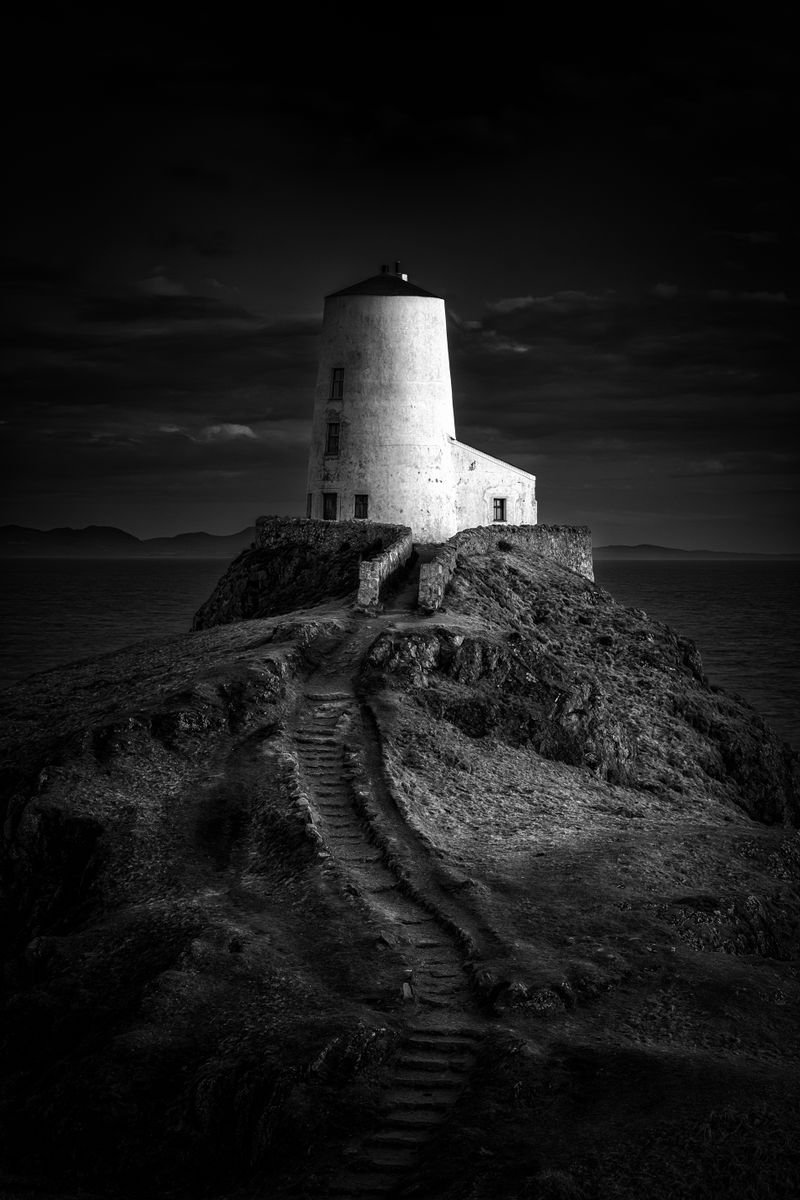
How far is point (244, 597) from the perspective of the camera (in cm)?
5659

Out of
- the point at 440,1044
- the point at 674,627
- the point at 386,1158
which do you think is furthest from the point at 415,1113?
the point at 674,627

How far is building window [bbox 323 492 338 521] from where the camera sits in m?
59.2

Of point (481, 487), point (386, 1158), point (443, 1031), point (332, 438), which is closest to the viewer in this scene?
point (386, 1158)

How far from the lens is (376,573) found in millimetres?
47719

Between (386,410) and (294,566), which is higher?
(386,410)

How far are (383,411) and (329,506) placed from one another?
543 centimetres

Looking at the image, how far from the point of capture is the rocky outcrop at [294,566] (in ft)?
176

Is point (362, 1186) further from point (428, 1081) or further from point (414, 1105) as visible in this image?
point (428, 1081)

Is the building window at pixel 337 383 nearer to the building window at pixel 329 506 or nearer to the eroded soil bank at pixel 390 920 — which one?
the building window at pixel 329 506

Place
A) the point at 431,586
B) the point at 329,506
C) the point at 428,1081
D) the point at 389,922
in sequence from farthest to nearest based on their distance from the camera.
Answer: the point at 329,506
the point at 431,586
the point at 389,922
the point at 428,1081

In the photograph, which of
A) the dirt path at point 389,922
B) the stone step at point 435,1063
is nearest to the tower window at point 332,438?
the dirt path at point 389,922

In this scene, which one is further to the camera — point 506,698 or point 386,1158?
point 506,698

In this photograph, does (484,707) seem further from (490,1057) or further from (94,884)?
(490,1057)

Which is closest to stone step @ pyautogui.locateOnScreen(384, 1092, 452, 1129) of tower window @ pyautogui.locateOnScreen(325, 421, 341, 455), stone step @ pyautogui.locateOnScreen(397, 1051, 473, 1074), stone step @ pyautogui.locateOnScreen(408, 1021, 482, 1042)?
stone step @ pyautogui.locateOnScreen(397, 1051, 473, 1074)
